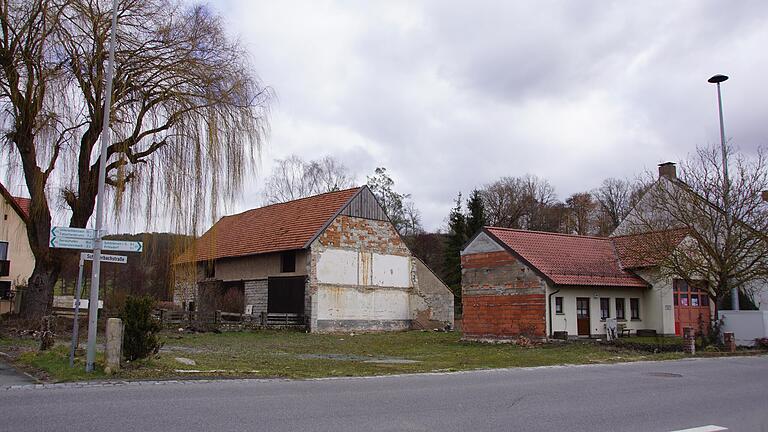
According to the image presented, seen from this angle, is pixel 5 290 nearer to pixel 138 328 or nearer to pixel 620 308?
pixel 138 328

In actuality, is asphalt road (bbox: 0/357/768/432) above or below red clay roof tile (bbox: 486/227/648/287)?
below

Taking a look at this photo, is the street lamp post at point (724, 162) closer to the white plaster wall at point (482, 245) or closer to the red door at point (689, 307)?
the red door at point (689, 307)

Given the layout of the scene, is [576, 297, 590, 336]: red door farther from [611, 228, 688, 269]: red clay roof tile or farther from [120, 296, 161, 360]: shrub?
[120, 296, 161, 360]: shrub

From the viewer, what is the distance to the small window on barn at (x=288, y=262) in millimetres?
36984

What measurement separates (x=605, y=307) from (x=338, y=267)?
14591 mm

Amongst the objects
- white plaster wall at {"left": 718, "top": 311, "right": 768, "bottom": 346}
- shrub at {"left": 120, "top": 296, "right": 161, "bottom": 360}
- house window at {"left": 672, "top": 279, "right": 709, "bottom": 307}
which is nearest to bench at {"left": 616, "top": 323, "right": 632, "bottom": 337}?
house window at {"left": 672, "top": 279, "right": 709, "bottom": 307}

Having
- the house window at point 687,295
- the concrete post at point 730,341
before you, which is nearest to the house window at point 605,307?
the house window at point 687,295

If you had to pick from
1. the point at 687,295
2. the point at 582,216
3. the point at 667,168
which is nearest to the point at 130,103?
the point at 687,295

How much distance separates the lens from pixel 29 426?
316 inches

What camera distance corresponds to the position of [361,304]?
125ft

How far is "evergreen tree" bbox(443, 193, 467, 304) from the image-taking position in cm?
5800

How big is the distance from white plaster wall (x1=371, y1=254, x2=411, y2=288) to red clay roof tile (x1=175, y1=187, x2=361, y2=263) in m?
4.20

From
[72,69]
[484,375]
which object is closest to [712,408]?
[484,375]

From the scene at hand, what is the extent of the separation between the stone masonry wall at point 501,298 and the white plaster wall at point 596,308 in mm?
743
